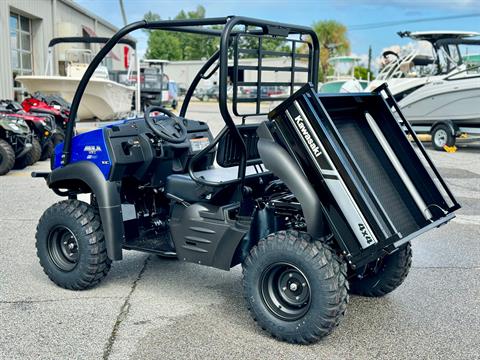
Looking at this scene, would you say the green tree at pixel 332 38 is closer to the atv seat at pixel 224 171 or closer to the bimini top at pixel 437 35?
the bimini top at pixel 437 35

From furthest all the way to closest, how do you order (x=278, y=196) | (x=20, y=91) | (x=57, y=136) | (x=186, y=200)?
(x=20, y=91) < (x=57, y=136) < (x=186, y=200) < (x=278, y=196)

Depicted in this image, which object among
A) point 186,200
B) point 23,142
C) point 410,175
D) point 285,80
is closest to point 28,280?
point 186,200

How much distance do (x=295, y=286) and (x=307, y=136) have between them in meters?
0.90

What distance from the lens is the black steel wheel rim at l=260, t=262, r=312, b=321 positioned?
12.4ft

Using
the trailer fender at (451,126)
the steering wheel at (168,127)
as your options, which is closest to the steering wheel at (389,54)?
the trailer fender at (451,126)

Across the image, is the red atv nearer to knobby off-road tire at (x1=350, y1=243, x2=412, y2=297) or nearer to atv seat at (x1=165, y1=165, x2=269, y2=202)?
atv seat at (x1=165, y1=165, x2=269, y2=202)

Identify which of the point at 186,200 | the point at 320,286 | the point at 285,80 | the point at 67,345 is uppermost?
the point at 285,80

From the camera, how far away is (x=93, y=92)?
57.4 feet

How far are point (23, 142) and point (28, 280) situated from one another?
560 cm

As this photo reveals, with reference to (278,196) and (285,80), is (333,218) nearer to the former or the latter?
(278,196)

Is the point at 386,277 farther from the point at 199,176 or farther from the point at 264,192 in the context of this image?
the point at 199,176

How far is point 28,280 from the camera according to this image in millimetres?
4945

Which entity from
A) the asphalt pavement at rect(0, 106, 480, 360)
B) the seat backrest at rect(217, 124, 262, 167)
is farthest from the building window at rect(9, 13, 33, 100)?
the seat backrest at rect(217, 124, 262, 167)

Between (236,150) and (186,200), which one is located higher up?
(236,150)
